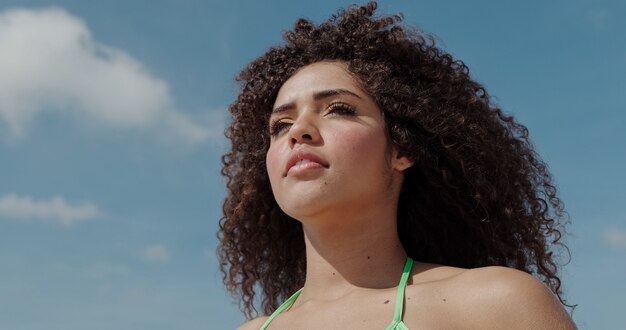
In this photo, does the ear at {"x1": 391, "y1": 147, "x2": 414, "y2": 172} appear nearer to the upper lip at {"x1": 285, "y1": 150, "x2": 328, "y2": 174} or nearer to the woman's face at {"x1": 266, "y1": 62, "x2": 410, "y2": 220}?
the woman's face at {"x1": 266, "y1": 62, "x2": 410, "y2": 220}

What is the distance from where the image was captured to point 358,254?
5.14 m

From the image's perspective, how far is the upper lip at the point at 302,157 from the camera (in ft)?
16.0

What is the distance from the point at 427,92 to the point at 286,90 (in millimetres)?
927

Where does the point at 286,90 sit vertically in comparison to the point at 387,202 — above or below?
above

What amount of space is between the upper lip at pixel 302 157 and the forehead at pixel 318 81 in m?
0.52

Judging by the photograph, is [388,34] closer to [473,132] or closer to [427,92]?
[427,92]

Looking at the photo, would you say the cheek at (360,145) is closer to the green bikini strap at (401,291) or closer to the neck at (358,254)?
the neck at (358,254)

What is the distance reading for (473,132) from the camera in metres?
5.57

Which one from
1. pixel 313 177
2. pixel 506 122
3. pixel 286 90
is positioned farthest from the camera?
pixel 506 122

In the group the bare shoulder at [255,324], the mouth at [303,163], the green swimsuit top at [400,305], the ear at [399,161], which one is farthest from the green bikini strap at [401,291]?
the bare shoulder at [255,324]

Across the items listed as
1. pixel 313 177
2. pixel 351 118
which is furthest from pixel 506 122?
pixel 313 177

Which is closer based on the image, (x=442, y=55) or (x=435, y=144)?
(x=435, y=144)

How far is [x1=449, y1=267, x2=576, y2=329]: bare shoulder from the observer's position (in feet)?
13.8

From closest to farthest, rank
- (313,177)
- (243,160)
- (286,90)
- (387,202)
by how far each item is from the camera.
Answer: (313,177) < (387,202) < (286,90) < (243,160)
